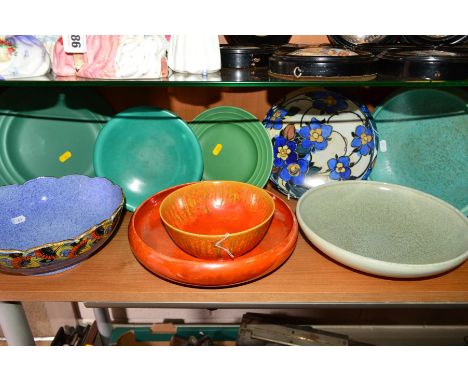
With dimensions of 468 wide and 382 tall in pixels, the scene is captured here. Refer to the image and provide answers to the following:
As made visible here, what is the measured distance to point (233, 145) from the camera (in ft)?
3.44

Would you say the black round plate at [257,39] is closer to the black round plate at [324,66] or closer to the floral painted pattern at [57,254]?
the black round plate at [324,66]

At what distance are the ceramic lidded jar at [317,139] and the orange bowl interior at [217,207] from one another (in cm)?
19

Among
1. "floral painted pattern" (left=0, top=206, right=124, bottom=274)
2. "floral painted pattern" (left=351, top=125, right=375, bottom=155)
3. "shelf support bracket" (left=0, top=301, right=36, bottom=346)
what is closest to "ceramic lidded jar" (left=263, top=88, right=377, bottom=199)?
"floral painted pattern" (left=351, top=125, right=375, bottom=155)

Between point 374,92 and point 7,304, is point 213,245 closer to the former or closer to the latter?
point 7,304

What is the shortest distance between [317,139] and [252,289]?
1.66 feet

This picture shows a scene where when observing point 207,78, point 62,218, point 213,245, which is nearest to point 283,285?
point 213,245

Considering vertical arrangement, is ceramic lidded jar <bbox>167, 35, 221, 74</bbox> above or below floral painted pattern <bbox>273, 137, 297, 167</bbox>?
above

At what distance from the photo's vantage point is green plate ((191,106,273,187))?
3.33 ft

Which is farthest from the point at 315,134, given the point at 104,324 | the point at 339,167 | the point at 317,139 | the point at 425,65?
A: the point at 104,324

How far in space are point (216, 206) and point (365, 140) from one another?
1.55 ft

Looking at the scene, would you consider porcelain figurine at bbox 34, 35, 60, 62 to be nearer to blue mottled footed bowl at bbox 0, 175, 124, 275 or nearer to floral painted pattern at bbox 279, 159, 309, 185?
blue mottled footed bowl at bbox 0, 175, 124, 275

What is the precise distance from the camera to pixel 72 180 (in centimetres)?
93

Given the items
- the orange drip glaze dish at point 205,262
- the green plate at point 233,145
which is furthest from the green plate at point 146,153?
the orange drip glaze dish at point 205,262

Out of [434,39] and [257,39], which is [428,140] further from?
[257,39]
